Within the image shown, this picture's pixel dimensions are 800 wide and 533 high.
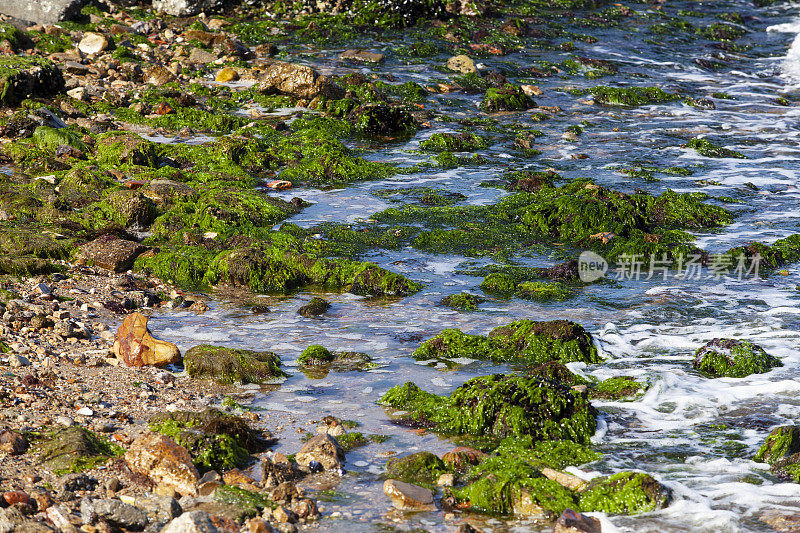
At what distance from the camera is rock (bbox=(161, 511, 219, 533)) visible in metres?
3.61

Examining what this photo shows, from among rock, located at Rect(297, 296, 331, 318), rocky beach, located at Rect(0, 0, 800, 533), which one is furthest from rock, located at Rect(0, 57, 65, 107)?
rock, located at Rect(297, 296, 331, 318)

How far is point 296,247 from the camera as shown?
27.7 ft

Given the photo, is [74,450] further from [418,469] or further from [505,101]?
[505,101]

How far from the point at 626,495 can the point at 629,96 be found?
12805 millimetres

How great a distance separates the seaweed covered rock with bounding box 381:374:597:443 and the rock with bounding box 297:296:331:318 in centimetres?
188

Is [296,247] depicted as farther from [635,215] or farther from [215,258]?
[635,215]

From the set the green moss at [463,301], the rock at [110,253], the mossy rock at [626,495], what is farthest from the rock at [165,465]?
the rock at [110,253]

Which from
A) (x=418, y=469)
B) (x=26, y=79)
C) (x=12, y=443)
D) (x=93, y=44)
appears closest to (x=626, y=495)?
(x=418, y=469)

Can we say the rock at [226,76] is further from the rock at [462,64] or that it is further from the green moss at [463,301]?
the green moss at [463,301]

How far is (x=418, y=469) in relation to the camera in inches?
180

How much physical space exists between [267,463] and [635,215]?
682cm

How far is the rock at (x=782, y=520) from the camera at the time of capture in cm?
416

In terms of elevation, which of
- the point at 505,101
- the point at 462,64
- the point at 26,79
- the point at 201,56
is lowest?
the point at 505,101

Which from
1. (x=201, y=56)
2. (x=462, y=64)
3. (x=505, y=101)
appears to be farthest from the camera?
(x=462, y=64)
